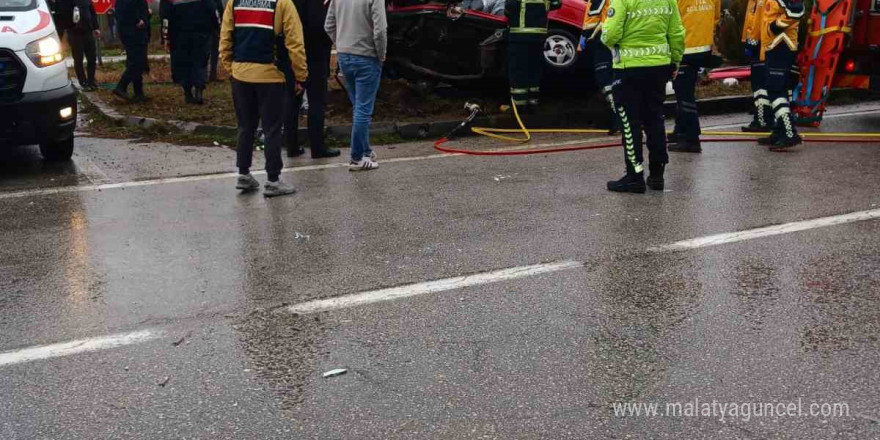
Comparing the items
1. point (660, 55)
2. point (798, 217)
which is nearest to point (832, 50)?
point (660, 55)

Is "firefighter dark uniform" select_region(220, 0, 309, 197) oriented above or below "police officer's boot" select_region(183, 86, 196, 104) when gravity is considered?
above

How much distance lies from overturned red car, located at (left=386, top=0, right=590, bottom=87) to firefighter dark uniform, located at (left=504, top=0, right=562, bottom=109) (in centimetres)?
38

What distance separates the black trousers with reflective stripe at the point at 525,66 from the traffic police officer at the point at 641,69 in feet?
10.1

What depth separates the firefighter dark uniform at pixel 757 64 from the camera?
9859mm

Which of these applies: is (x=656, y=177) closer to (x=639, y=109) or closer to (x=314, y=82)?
(x=639, y=109)

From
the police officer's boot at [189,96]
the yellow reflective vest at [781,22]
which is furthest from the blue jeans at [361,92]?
the police officer's boot at [189,96]

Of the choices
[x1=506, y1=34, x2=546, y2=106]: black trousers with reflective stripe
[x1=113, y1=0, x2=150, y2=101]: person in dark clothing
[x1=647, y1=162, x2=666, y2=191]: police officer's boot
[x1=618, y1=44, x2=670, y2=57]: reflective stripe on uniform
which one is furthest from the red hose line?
[x1=113, y1=0, x2=150, y2=101]: person in dark clothing

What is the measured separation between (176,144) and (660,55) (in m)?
5.27

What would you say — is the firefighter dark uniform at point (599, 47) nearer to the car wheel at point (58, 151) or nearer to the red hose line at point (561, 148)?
the red hose line at point (561, 148)

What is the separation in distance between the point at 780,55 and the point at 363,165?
4.24m

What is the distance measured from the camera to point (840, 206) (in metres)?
7.06

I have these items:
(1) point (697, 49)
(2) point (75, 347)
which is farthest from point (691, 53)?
(2) point (75, 347)

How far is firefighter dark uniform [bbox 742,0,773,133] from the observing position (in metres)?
9.86

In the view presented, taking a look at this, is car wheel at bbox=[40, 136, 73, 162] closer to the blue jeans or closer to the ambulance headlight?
the ambulance headlight
